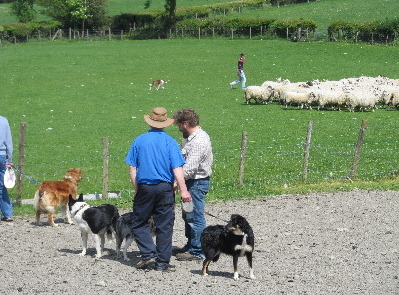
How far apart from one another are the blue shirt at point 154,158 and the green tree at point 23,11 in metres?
81.6

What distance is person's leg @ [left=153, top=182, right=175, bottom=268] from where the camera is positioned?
32.4 ft

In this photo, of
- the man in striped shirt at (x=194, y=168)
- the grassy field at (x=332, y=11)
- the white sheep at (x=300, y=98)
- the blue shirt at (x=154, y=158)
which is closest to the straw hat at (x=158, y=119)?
the blue shirt at (x=154, y=158)

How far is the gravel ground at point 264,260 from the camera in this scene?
920 cm

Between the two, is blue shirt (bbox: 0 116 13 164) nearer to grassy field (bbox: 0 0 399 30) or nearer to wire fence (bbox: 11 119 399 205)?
wire fence (bbox: 11 119 399 205)

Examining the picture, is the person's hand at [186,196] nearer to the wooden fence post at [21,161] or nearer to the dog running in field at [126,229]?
the dog running in field at [126,229]

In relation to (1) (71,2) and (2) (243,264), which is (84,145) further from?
(1) (71,2)

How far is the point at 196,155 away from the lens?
10242 mm

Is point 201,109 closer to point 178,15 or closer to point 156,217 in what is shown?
point 156,217

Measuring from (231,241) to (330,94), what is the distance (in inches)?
890

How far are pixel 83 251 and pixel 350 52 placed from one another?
137ft

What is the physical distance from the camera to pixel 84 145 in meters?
23.8

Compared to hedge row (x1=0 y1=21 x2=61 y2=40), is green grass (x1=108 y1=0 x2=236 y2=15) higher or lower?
higher

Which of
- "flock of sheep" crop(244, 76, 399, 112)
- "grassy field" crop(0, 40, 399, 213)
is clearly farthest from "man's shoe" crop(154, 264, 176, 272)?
"flock of sheep" crop(244, 76, 399, 112)

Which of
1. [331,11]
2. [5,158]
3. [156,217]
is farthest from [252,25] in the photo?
[156,217]
